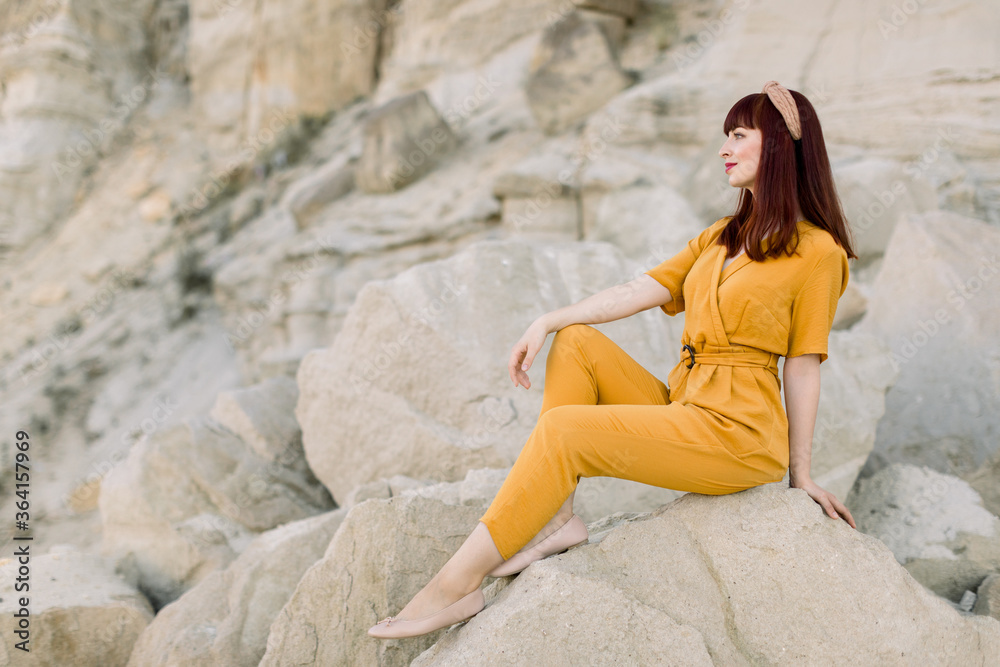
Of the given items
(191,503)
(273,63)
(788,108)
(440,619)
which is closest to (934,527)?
(788,108)

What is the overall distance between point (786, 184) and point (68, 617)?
2.81 metres

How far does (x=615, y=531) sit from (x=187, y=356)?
25.1 ft

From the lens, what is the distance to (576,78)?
7.07 metres

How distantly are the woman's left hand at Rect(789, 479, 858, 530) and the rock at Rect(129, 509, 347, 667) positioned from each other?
1.67m

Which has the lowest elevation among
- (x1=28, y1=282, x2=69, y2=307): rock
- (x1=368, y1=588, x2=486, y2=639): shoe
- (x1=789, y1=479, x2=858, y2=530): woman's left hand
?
(x1=368, y1=588, x2=486, y2=639): shoe

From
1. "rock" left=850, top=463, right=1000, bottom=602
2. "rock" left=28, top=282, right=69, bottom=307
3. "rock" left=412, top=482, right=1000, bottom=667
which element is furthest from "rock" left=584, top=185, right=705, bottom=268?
"rock" left=28, top=282, right=69, bottom=307

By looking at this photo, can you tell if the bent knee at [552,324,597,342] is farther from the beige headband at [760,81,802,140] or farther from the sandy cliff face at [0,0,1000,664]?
the beige headband at [760,81,802,140]

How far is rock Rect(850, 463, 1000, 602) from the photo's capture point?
2238 millimetres

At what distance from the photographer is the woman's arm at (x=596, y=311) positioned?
1.91 metres

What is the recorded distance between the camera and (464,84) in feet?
30.2

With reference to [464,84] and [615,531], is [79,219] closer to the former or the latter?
[464,84]

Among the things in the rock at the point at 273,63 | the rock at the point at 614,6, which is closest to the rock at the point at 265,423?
the rock at the point at 614,6

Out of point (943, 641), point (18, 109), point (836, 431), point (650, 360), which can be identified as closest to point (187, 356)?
point (18, 109)

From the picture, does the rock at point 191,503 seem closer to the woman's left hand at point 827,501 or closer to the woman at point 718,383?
the woman at point 718,383
